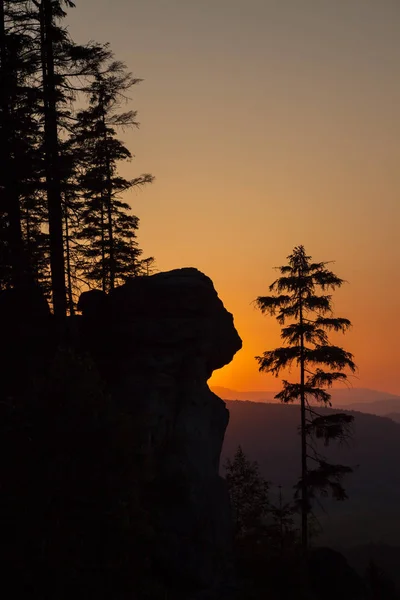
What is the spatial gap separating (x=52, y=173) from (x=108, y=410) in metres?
11.0

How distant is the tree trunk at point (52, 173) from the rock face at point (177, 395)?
2.78 metres

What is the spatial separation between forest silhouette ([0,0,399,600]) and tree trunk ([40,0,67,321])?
0.18ft

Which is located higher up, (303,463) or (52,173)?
(52,173)

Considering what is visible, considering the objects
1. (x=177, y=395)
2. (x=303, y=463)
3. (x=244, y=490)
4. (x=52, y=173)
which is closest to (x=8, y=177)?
(x=52, y=173)

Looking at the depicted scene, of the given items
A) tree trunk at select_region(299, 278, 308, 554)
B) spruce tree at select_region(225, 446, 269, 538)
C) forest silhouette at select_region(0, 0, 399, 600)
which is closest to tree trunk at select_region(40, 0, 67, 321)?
forest silhouette at select_region(0, 0, 399, 600)

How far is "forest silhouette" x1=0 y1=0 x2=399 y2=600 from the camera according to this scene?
15586mm

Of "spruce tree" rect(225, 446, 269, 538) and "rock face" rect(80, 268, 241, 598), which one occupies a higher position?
"rock face" rect(80, 268, 241, 598)

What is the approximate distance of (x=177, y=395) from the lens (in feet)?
84.3

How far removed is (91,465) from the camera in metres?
16.4

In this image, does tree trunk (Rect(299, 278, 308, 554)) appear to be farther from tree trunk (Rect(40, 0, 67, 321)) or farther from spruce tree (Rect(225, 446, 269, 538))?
tree trunk (Rect(40, 0, 67, 321))

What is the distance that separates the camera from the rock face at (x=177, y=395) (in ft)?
72.9

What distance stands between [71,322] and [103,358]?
6.55 ft

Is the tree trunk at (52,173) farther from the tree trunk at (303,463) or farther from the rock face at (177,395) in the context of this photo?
the tree trunk at (303,463)

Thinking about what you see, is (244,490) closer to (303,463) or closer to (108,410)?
(303,463)
